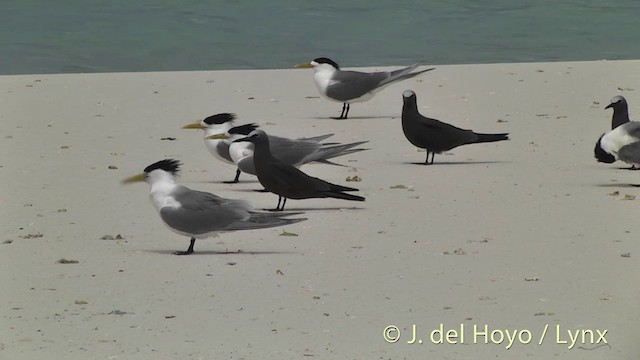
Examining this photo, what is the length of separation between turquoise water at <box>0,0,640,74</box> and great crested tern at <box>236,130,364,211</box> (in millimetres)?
8903

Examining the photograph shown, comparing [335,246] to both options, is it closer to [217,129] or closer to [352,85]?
[217,129]

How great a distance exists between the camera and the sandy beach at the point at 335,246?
6.63 m

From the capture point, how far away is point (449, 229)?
870 centimetres

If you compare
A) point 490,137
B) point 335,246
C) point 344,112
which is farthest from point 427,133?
point 335,246

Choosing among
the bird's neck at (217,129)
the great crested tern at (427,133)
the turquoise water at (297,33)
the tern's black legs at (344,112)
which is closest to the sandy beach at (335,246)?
the tern's black legs at (344,112)

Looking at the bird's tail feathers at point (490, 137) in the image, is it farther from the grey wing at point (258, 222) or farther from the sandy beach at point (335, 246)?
the grey wing at point (258, 222)

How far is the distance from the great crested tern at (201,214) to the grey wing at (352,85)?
4.73 metres

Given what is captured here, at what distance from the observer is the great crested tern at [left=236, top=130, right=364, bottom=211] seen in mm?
9000

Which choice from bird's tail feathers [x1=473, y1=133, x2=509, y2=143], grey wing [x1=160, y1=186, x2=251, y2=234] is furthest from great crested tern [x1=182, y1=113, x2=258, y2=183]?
bird's tail feathers [x1=473, y1=133, x2=509, y2=143]

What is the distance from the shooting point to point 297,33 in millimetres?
21531

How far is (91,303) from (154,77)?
8467 mm

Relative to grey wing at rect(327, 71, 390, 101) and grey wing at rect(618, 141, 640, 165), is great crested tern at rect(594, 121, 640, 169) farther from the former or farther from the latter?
grey wing at rect(327, 71, 390, 101)

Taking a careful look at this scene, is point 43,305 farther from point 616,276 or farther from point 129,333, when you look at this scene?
point 616,276

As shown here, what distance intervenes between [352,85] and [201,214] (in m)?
4.95
